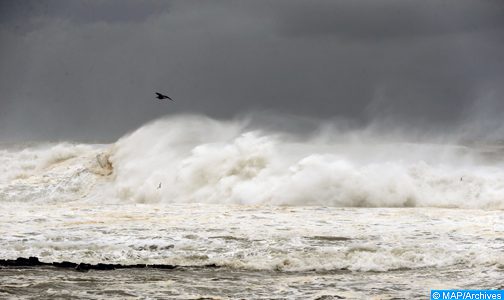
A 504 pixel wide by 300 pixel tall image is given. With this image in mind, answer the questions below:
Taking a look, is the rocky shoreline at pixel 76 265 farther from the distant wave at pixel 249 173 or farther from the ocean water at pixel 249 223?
the distant wave at pixel 249 173

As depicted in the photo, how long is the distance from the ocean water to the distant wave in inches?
2.7

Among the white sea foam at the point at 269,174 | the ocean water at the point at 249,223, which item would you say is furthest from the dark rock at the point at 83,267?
the white sea foam at the point at 269,174

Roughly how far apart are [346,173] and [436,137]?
21.6 meters

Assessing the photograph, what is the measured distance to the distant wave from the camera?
20172 mm

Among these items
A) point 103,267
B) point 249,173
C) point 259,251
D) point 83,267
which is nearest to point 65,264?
point 83,267

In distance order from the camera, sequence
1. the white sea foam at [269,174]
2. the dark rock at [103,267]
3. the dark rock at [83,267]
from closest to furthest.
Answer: the dark rock at [83,267] → the dark rock at [103,267] → the white sea foam at [269,174]

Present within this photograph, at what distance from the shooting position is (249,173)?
74.9 feet

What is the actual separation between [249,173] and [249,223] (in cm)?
798

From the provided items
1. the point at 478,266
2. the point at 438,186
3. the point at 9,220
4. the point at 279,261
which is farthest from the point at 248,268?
the point at 438,186

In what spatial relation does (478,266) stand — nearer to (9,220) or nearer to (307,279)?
(307,279)

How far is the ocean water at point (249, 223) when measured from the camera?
989cm

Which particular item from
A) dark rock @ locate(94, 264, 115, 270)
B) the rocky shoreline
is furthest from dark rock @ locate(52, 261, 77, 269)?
dark rock @ locate(94, 264, 115, 270)

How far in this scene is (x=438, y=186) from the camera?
2153 centimetres

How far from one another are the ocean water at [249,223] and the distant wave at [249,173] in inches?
2.7
